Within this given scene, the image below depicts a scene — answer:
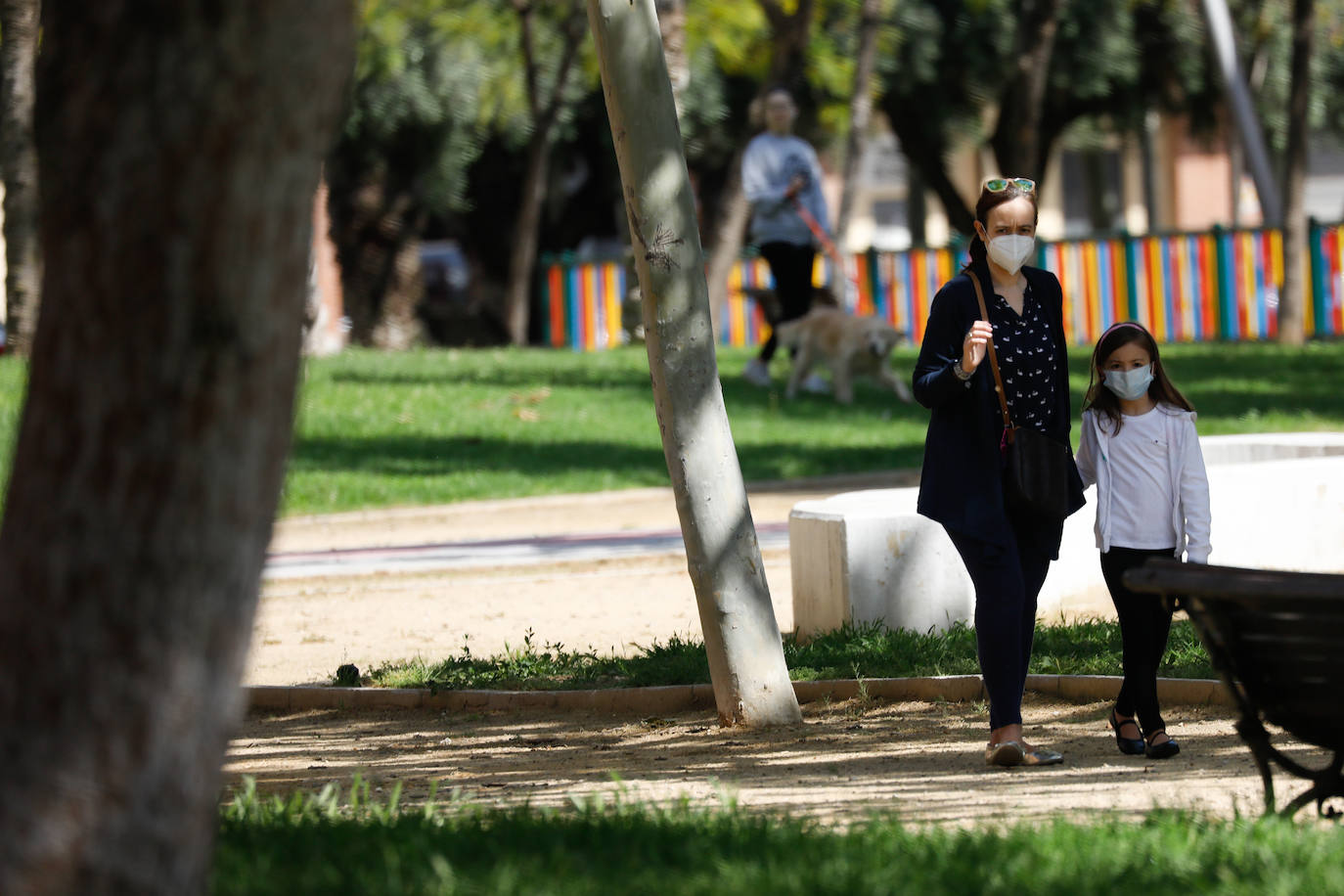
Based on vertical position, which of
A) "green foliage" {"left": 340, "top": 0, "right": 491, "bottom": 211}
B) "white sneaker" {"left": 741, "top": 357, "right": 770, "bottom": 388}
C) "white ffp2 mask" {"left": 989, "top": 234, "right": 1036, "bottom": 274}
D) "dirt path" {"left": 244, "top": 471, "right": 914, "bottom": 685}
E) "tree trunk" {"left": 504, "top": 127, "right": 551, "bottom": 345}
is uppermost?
"green foliage" {"left": 340, "top": 0, "right": 491, "bottom": 211}

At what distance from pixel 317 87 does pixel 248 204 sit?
8.9 inches

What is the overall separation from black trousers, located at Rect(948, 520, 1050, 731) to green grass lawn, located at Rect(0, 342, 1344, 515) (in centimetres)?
665

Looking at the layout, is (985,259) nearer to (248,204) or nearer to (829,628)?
(829,628)

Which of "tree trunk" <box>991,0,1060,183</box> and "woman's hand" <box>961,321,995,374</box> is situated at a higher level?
"tree trunk" <box>991,0,1060,183</box>

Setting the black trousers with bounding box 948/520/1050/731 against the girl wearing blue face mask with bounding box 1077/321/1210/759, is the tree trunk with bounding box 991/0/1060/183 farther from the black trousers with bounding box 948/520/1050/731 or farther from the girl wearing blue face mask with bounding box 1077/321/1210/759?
the black trousers with bounding box 948/520/1050/731

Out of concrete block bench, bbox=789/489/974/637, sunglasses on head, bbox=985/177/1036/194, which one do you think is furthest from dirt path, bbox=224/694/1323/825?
sunglasses on head, bbox=985/177/1036/194

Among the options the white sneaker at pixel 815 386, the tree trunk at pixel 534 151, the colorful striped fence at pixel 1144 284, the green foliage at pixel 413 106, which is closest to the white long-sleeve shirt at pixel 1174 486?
the white sneaker at pixel 815 386

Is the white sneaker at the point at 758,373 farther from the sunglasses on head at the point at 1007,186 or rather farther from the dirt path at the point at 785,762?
the sunglasses on head at the point at 1007,186

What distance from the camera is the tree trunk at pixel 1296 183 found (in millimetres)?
20484

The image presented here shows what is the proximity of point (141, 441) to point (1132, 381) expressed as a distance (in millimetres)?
3551

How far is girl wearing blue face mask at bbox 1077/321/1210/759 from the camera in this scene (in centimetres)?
545

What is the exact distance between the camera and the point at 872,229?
61.5 metres

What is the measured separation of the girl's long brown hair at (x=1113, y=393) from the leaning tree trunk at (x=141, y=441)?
3375 mm

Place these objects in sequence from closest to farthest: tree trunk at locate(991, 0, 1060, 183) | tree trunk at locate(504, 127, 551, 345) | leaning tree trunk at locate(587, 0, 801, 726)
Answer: leaning tree trunk at locate(587, 0, 801, 726) → tree trunk at locate(991, 0, 1060, 183) → tree trunk at locate(504, 127, 551, 345)
